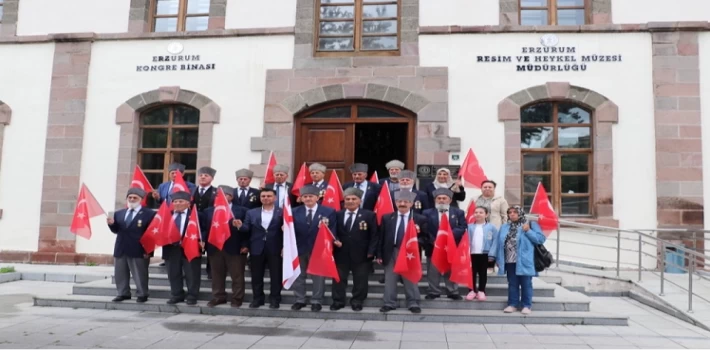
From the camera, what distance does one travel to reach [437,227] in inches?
285

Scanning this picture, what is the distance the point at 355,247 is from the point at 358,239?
11cm

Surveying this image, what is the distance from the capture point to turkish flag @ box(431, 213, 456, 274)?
6.95 metres

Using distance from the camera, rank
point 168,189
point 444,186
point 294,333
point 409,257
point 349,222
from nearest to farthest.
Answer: point 294,333 → point 409,257 → point 349,222 → point 444,186 → point 168,189

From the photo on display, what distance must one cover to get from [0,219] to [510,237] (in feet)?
34.4

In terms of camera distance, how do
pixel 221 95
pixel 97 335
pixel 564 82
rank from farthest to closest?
1. pixel 221 95
2. pixel 564 82
3. pixel 97 335

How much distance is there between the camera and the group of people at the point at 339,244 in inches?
279

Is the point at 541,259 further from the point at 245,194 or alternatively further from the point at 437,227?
the point at 245,194

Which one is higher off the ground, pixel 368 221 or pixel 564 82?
pixel 564 82

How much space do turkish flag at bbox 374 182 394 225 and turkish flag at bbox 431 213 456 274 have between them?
2.45 feet

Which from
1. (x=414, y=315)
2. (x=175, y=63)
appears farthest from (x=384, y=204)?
(x=175, y=63)

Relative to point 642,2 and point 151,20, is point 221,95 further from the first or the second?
point 642,2

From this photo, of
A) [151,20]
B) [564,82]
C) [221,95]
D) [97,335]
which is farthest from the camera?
[151,20]

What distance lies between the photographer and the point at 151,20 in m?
11.9

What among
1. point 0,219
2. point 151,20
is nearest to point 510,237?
point 151,20
